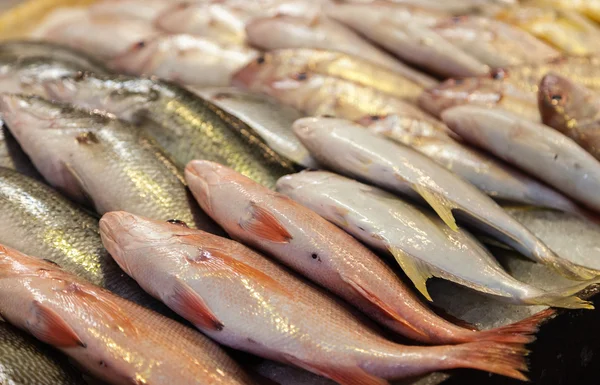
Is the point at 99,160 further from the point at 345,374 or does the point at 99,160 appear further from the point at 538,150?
the point at 538,150

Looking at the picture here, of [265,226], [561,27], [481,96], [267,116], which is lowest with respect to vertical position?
[265,226]

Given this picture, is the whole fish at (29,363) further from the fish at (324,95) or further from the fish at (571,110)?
the fish at (571,110)

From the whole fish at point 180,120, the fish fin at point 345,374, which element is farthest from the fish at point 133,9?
the fish fin at point 345,374

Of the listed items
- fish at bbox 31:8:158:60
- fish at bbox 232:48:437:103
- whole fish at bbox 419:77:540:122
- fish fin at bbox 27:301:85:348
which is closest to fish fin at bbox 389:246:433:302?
fish fin at bbox 27:301:85:348

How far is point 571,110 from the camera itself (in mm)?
1971

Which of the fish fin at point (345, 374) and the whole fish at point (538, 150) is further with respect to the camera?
the whole fish at point (538, 150)

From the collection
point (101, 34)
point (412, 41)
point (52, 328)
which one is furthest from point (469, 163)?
point (101, 34)

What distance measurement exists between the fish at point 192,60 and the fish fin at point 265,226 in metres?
1.30

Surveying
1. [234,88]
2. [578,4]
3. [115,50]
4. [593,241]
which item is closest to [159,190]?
[234,88]

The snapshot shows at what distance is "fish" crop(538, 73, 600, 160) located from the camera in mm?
1938

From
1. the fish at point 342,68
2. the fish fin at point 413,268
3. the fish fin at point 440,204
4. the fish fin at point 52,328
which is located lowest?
the fish fin at point 52,328

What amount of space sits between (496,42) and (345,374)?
1.92 metres

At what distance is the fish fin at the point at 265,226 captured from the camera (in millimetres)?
1476

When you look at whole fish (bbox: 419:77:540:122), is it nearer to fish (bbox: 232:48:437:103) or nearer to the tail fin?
fish (bbox: 232:48:437:103)
